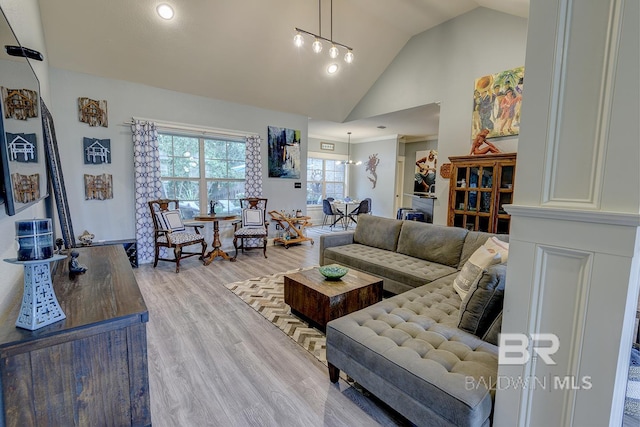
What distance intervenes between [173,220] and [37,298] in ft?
11.2

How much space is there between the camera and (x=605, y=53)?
2.96ft

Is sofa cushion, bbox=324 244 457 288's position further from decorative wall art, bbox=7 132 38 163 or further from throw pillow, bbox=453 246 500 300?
decorative wall art, bbox=7 132 38 163

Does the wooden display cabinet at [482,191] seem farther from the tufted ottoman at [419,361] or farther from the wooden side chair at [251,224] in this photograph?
the wooden side chair at [251,224]

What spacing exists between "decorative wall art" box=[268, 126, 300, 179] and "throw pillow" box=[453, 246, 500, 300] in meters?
4.20

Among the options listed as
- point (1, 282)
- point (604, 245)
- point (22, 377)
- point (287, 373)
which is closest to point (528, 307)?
point (604, 245)

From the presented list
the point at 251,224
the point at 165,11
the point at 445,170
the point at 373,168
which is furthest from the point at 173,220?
the point at 373,168

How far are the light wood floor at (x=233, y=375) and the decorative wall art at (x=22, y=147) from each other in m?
1.47

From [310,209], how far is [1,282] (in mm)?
7578

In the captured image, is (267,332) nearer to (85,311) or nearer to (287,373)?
(287,373)

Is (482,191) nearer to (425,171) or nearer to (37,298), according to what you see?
(37,298)

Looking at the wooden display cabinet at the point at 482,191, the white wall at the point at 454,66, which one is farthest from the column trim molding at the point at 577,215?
the white wall at the point at 454,66

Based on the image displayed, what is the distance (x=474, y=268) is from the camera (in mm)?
2152

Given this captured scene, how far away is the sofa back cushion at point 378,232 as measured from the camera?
369 centimetres

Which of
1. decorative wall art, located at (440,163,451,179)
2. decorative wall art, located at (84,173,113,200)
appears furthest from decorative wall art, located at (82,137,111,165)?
decorative wall art, located at (440,163,451,179)
